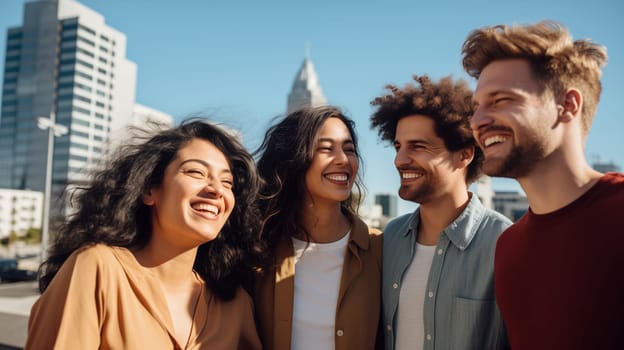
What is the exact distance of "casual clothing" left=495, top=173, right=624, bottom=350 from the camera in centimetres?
198

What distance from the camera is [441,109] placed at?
3676 mm

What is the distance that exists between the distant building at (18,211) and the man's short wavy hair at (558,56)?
97.7m

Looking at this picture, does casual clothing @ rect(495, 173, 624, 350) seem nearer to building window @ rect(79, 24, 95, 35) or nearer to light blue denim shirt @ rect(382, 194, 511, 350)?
light blue denim shirt @ rect(382, 194, 511, 350)

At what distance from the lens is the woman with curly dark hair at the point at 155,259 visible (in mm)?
2469

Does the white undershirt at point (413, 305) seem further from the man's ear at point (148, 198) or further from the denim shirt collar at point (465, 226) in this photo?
the man's ear at point (148, 198)

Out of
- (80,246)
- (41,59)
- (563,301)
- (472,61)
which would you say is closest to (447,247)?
(563,301)

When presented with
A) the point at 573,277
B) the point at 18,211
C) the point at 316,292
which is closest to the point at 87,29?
the point at 18,211

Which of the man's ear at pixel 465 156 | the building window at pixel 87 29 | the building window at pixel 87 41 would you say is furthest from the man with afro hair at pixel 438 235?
the building window at pixel 87 29

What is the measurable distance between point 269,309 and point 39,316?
151 centimetres

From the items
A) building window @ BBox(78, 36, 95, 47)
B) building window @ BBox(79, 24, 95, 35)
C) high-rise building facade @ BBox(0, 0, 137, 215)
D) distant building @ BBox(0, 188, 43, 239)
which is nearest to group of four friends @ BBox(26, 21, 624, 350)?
distant building @ BBox(0, 188, 43, 239)

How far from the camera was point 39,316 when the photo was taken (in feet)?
7.94

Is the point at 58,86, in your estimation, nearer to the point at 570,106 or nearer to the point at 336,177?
the point at 336,177

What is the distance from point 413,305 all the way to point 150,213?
1.96 meters

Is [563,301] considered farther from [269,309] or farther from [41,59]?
[41,59]
